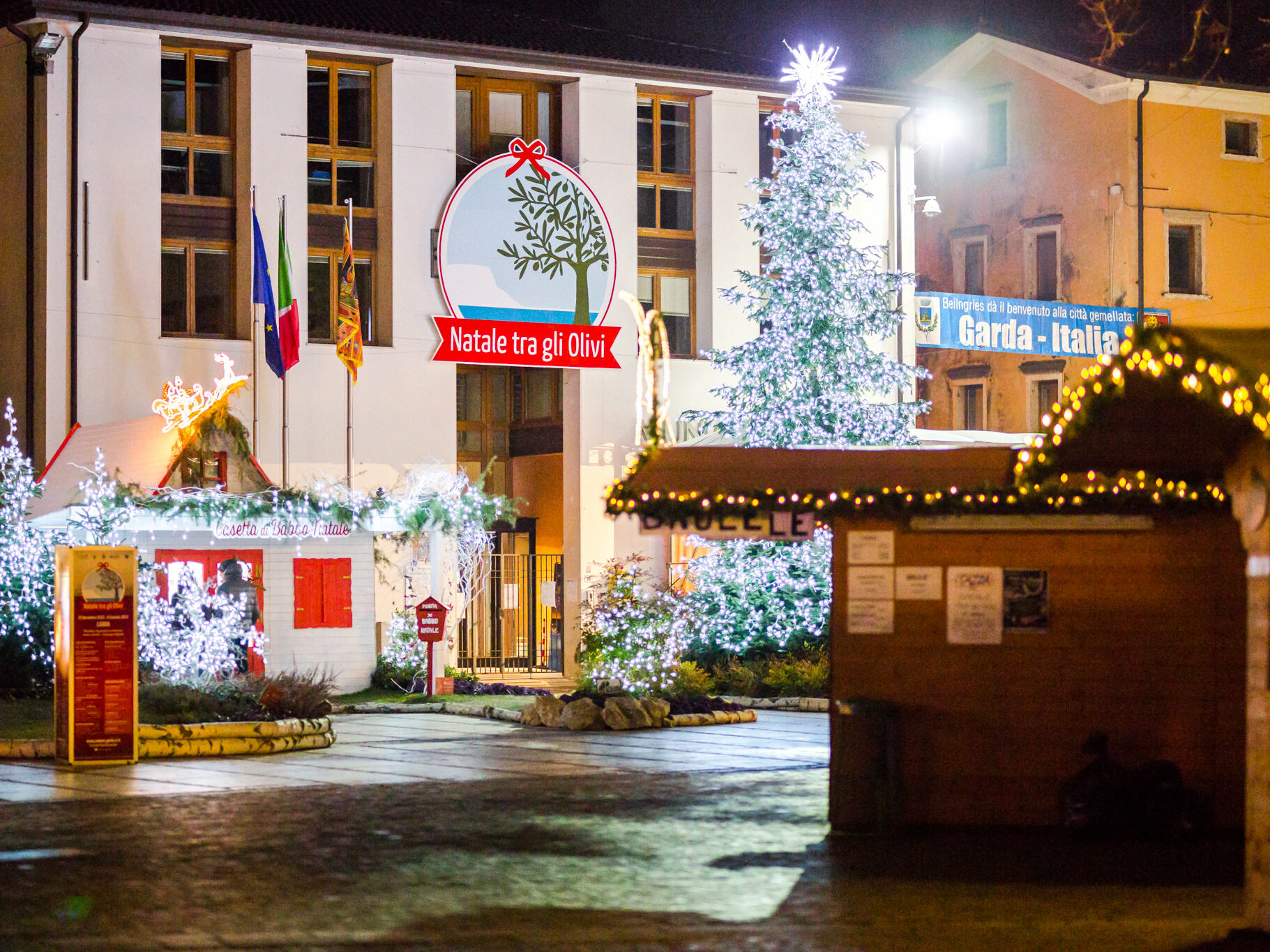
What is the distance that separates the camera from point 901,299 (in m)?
33.2

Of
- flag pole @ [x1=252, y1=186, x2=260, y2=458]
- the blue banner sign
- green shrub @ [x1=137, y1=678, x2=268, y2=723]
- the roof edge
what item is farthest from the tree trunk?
green shrub @ [x1=137, y1=678, x2=268, y2=723]

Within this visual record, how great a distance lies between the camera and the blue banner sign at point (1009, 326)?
29047 millimetres

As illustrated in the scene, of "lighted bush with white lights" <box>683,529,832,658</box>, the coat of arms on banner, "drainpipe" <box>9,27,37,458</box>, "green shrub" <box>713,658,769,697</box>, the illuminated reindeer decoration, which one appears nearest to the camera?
the illuminated reindeer decoration

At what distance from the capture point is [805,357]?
2602 cm

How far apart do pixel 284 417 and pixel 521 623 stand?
20.7ft

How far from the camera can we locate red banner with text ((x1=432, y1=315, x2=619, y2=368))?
2894 cm

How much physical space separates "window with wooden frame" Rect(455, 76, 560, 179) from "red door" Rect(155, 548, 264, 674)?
8.82m

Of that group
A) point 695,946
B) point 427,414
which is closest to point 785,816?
point 695,946

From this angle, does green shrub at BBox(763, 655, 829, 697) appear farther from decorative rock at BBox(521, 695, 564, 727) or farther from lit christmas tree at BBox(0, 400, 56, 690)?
lit christmas tree at BBox(0, 400, 56, 690)

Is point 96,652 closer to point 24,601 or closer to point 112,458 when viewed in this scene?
point 24,601

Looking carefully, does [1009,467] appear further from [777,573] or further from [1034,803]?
[777,573]

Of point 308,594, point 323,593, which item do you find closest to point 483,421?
point 323,593

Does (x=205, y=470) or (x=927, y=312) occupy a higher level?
(x=927, y=312)

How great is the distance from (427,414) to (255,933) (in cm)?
2021
